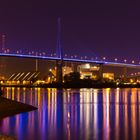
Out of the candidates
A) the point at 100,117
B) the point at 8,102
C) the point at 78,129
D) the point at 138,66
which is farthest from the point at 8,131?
the point at 138,66

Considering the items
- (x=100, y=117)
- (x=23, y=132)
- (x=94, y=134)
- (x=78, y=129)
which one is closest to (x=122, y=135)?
(x=94, y=134)

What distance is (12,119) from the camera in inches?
795

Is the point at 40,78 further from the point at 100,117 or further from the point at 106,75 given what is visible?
the point at 100,117

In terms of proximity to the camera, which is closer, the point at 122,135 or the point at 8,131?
the point at 122,135

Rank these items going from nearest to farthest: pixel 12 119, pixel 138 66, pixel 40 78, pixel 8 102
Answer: pixel 12 119
pixel 8 102
pixel 138 66
pixel 40 78

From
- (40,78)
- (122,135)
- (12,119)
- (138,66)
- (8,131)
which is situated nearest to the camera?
(122,135)

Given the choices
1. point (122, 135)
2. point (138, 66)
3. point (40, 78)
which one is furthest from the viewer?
point (40, 78)

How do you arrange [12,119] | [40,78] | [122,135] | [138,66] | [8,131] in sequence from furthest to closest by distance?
[40,78], [138,66], [12,119], [8,131], [122,135]

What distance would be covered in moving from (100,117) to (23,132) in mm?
6259

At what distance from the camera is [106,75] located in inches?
5276

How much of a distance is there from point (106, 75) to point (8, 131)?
11865 cm

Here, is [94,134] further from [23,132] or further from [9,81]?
[9,81]

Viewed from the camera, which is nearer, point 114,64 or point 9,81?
point 114,64

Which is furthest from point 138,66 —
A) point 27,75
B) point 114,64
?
point 27,75
